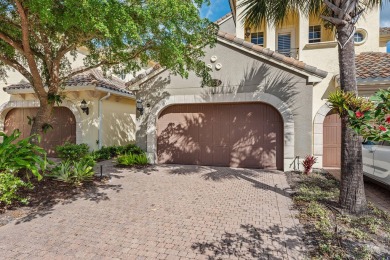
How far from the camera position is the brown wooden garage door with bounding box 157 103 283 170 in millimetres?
9641

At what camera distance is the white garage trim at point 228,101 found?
911 centimetres

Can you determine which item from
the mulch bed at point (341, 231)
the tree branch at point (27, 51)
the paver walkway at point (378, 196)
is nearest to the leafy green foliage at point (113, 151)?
the tree branch at point (27, 51)

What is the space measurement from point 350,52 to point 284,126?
4519 mm

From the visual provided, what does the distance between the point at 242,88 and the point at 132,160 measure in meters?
5.78

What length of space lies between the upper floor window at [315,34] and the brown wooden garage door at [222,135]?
18.9ft

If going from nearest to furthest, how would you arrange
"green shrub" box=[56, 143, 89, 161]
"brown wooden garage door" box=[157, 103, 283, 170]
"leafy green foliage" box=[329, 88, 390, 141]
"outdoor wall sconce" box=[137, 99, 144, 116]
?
"leafy green foliage" box=[329, 88, 390, 141] < "green shrub" box=[56, 143, 89, 161] < "brown wooden garage door" box=[157, 103, 283, 170] < "outdoor wall sconce" box=[137, 99, 144, 116]

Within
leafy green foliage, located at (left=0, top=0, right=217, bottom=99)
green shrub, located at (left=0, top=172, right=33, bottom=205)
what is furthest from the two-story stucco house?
green shrub, located at (left=0, top=172, right=33, bottom=205)

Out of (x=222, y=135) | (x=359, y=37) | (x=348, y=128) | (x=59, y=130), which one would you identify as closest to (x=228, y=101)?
(x=222, y=135)

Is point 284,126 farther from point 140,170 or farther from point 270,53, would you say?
point 140,170

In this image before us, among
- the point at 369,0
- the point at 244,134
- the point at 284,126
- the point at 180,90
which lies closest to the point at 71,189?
the point at 180,90

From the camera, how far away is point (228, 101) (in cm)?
980

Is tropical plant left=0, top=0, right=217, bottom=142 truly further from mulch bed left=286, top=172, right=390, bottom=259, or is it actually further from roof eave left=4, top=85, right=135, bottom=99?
mulch bed left=286, top=172, right=390, bottom=259

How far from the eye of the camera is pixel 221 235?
4.10 m

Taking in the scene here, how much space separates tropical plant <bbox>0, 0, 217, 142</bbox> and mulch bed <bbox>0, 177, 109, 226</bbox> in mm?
1906
